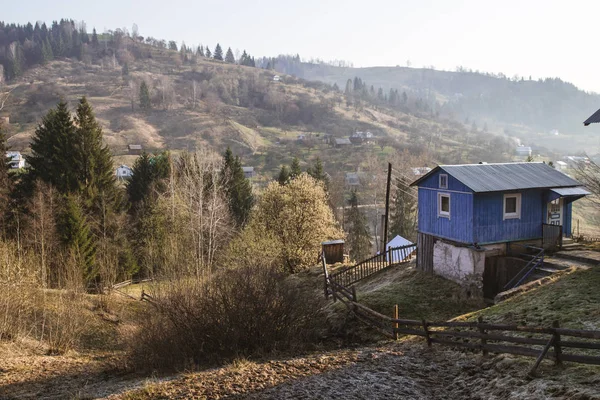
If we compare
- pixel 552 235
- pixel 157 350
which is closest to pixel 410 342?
pixel 157 350

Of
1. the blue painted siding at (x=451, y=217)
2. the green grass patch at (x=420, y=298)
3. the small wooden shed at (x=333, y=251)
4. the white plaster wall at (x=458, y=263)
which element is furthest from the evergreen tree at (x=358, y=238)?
the white plaster wall at (x=458, y=263)

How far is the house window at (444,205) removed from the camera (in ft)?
72.3

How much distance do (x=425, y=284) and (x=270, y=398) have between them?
14.4 metres

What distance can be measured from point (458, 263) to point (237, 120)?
138 m

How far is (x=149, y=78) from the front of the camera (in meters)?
181

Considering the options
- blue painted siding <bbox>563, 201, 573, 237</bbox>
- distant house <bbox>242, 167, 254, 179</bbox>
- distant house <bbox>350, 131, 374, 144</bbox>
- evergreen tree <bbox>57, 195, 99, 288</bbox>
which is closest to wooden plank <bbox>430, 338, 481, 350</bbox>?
blue painted siding <bbox>563, 201, 573, 237</bbox>

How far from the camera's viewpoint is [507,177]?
70.8 feet

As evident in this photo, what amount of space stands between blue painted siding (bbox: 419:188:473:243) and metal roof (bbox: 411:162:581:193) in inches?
30.9

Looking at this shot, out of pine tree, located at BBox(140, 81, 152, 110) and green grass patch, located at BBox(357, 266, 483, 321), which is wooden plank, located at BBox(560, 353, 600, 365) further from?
pine tree, located at BBox(140, 81, 152, 110)

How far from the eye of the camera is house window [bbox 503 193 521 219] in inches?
822

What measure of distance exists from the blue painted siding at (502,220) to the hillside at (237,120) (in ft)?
212

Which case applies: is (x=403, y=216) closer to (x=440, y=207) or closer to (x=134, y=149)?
(x=440, y=207)

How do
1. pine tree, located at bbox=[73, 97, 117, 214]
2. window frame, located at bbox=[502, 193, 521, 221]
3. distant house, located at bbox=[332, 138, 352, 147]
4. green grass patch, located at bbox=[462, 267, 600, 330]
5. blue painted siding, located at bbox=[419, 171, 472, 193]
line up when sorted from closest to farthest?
Result: green grass patch, located at bbox=[462, 267, 600, 330]
window frame, located at bbox=[502, 193, 521, 221]
blue painted siding, located at bbox=[419, 171, 472, 193]
pine tree, located at bbox=[73, 97, 117, 214]
distant house, located at bbox=[332, 138, 352, 147]

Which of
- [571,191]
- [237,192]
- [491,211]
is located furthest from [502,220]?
[237,192]
